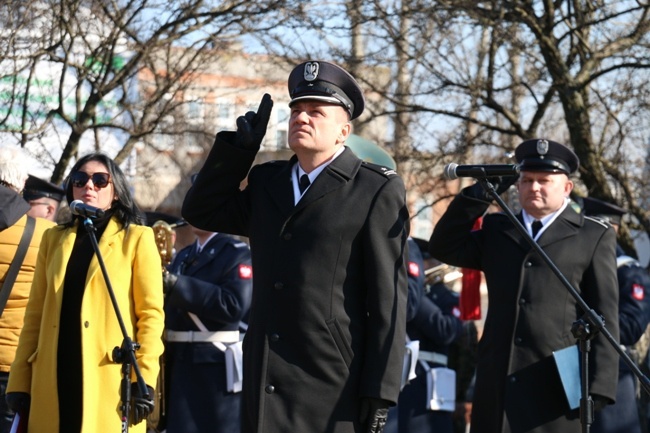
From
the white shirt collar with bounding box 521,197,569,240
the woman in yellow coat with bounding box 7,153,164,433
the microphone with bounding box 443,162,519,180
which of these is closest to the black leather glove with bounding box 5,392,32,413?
the woman in yellow coat with bounding box 7,153,164,433

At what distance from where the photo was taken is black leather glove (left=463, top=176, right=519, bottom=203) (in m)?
5.67

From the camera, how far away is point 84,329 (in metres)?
6.17

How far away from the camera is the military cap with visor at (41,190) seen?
27.6 feet

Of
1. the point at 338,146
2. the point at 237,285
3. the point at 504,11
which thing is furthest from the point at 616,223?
the point at 338,146

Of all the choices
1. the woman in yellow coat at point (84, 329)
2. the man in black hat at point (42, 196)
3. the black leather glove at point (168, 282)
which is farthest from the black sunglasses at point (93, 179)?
the man in black hat at point (42, 196)

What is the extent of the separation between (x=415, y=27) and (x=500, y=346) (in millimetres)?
5511

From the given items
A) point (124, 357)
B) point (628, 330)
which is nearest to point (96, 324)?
point (124, 357)

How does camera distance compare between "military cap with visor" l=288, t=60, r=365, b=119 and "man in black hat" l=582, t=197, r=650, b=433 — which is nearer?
"military cap with visor" l=288, t=60, r=365, b=119

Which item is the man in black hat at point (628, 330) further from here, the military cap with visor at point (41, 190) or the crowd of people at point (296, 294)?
the military cap with visor at point (41, 190)

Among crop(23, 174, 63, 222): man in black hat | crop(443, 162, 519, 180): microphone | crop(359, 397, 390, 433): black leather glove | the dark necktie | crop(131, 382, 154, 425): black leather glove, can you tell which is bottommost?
crop(359, 397, 390, 433): black leather glove

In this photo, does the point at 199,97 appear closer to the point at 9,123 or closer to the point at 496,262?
the point at 9,123

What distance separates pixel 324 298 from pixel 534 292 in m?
1.92

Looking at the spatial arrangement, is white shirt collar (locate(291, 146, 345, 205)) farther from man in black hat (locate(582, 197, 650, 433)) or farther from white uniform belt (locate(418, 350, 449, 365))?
white uniform belt (locate(418, 350, 449, 365))

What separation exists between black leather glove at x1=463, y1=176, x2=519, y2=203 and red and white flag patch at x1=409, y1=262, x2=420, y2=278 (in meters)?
3.10
